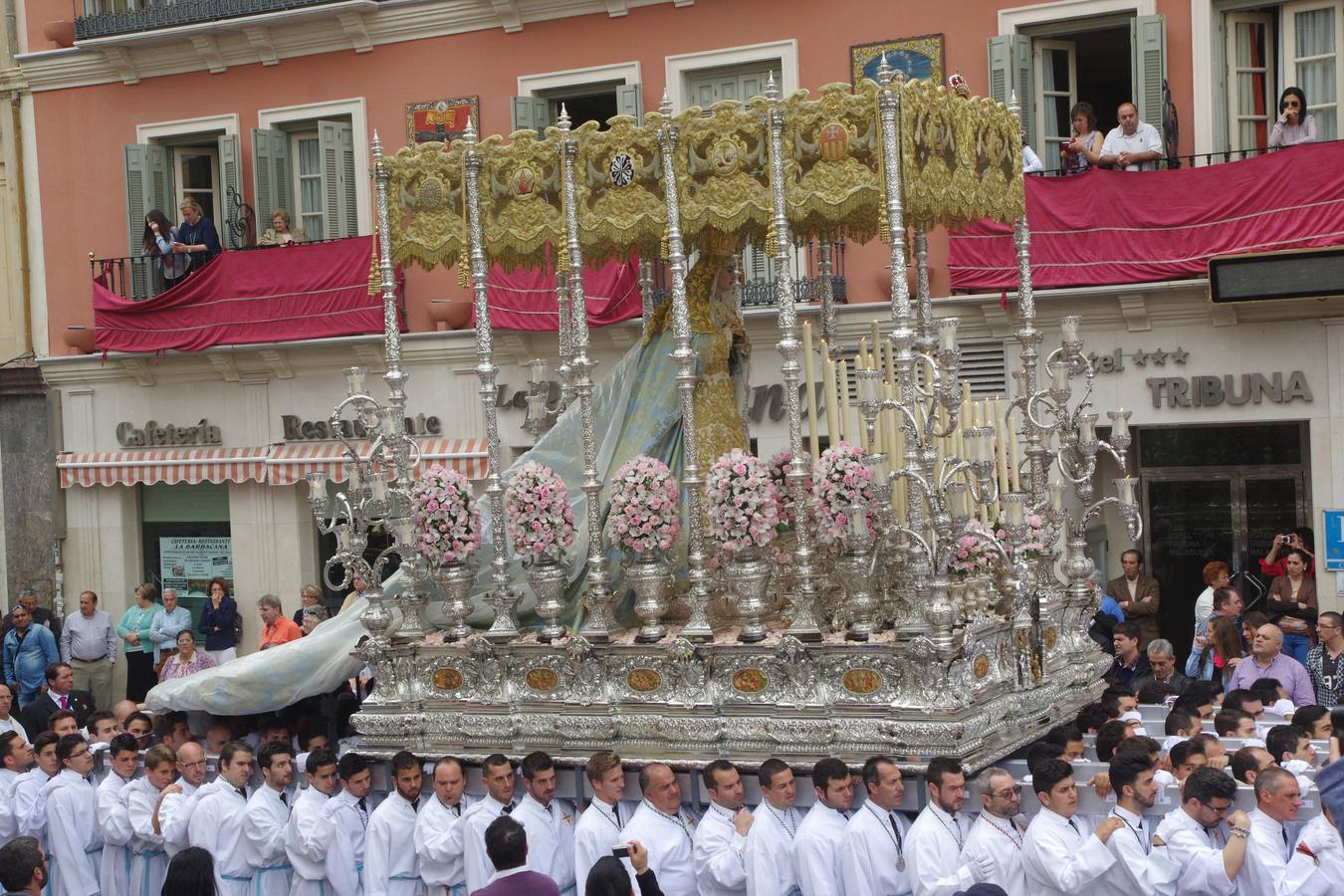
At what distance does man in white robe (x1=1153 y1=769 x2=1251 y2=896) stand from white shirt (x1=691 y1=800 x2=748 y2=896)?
2.10 meters

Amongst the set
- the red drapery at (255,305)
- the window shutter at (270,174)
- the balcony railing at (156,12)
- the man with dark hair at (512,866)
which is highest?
the balcony railing at (156,12)

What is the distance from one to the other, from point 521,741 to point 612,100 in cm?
999

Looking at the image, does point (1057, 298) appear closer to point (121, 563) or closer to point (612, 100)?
point (612, 100)

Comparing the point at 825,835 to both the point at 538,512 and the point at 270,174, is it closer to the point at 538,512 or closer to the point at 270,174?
the point at 538,512

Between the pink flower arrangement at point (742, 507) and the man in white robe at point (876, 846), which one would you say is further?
the pink flower arrangement at point (742, 507)

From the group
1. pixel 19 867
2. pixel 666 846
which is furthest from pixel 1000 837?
pixel 19 867

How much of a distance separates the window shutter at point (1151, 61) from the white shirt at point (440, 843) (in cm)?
898

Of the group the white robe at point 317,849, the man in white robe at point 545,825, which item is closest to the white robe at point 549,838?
the man in white robe at point 545,825

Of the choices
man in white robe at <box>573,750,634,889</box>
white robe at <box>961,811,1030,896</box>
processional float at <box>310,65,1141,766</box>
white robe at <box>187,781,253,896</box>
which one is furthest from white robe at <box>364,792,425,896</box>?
white robe at <box>961,811,1030,896</box>

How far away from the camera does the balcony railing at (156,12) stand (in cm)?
2050

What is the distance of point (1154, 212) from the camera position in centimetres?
1628

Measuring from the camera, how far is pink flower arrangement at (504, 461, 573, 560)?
435 inches

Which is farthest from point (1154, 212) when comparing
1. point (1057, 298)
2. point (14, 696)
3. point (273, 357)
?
point (14, 696)

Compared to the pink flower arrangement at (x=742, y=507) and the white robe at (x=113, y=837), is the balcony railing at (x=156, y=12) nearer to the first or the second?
the white robe at (x=113, y=837)
